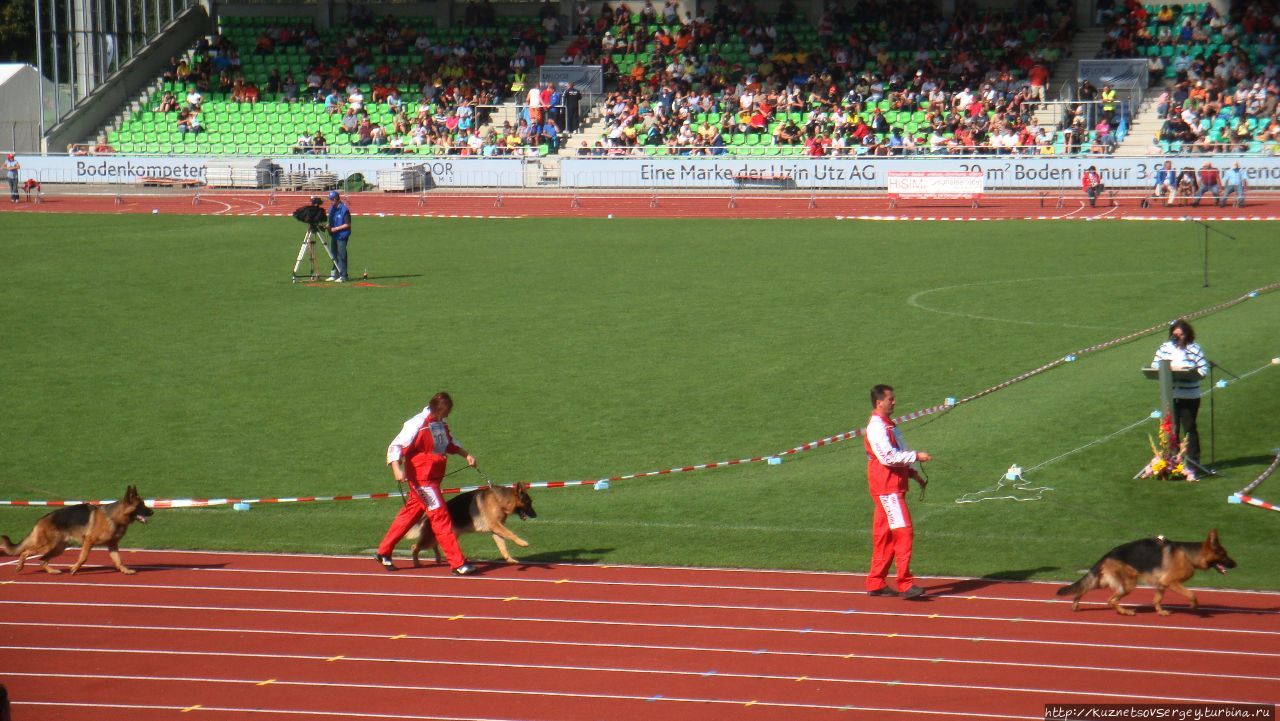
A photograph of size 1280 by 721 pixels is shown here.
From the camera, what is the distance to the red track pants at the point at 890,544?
11133 mm

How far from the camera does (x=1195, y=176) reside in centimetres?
4031

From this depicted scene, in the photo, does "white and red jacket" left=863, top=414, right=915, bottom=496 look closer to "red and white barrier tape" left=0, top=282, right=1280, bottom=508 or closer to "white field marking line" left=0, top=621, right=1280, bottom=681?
"white field marking line" left=0, top=621, right=1280, bottom=681

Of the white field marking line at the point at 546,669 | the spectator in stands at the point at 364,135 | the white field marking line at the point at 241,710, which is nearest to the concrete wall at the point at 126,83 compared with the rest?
the spectator in stands at the point at 364,135

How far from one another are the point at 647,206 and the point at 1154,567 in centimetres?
3438

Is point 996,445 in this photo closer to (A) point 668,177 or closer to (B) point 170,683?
(B) point 170,683

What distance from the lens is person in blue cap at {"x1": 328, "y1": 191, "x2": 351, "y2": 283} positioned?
27.2 m

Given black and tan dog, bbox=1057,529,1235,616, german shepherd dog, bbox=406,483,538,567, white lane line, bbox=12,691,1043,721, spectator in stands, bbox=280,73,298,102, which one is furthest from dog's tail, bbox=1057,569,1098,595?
spectator in stands, bbox=280,73,298,102

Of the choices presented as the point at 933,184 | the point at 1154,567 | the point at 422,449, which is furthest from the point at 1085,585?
the point at 933,184

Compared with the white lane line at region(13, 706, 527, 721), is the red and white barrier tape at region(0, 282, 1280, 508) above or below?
above

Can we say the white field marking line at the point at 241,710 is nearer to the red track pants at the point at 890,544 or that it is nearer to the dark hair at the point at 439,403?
the dark hair at the point at 439,403

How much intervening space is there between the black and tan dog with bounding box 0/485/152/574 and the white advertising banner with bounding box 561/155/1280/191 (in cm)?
3400

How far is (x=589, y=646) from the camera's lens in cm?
1030

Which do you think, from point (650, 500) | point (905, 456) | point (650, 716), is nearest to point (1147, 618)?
point (905, 456)

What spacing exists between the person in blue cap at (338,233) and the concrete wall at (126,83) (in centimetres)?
3063
